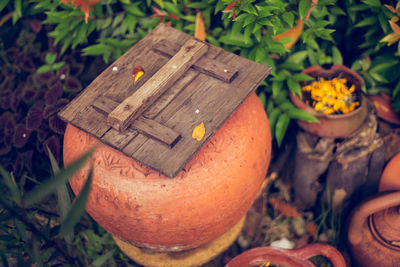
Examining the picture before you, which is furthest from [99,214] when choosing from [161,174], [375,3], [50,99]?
[375,3]

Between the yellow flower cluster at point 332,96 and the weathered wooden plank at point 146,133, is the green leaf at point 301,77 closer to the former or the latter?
the yellow flower cluster at point 332,96

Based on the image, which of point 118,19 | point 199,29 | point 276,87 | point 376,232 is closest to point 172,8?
point 199,29

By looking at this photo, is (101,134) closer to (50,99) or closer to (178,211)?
(178,211)

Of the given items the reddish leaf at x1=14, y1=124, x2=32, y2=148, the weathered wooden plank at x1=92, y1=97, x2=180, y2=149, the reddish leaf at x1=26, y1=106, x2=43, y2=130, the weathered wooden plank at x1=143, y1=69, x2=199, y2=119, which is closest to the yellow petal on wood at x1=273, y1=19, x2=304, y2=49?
the weathered wooden plank at x1=143, y1=69, x2=199, y2=119

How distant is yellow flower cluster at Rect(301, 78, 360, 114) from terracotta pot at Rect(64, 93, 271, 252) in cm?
64

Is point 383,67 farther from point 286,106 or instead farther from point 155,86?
point 155,86

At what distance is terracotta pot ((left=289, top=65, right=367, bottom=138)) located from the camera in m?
2.22

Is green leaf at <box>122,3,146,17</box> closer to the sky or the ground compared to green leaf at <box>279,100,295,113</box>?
closer to the sky

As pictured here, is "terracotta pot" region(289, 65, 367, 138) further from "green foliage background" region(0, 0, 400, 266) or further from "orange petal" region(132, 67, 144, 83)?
"orange petal" region(132, 67, 144, 83)

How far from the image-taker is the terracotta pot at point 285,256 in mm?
2113

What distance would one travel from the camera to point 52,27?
298 centimetres

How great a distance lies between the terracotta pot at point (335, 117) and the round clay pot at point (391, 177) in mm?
335

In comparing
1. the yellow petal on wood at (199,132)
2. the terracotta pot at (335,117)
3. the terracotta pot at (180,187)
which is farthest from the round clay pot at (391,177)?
the yellow petal on wood at (199,132)

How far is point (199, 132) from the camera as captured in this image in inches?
63.7
